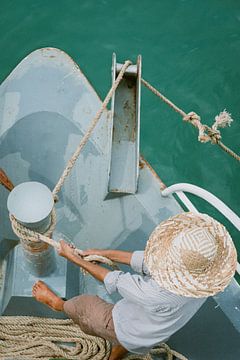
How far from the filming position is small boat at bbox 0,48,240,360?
2.83 meters

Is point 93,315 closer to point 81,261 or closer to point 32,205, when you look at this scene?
point 81,261

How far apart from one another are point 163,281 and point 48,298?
761 millimetres

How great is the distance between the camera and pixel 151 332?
2027 millimetres

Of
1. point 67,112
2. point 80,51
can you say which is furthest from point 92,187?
point 80,51

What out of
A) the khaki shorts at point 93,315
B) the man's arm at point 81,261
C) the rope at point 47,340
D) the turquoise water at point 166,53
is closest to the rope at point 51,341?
the rope at point 47,340

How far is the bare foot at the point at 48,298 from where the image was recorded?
94.9 inches

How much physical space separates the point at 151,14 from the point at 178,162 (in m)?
1.44

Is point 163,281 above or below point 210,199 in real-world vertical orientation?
below

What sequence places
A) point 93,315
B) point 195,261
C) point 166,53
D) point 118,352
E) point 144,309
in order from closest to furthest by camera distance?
point 195,261, point 144,309, point 93,315, point 118,352, point 166,53

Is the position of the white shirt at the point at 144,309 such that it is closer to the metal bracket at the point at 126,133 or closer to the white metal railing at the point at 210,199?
the white metal railing at the point at 210,199

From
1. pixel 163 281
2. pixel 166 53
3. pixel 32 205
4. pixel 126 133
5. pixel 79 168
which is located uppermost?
pixel 166 53

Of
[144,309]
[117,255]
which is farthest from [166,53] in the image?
[144,309]

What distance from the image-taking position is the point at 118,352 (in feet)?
7.89

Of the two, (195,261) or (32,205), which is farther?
(32,205)
